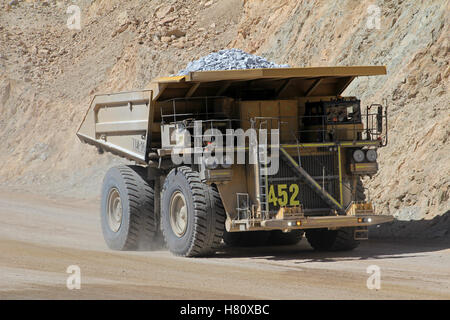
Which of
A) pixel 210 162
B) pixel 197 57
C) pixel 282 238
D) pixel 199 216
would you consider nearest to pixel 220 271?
pixel 199 216

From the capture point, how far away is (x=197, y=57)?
35312 millimetres

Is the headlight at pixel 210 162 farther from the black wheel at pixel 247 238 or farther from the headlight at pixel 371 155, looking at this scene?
the black wheel at pixel 247 238

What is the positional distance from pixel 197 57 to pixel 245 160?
21.5m

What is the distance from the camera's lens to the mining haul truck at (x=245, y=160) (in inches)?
555

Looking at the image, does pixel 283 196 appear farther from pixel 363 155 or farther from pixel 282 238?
pixel 282 238

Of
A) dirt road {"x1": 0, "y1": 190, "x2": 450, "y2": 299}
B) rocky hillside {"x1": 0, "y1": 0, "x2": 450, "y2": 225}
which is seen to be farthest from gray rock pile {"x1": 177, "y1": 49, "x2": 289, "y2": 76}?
rocky hillside {"x1": 0, "y1": 0, "x2": 450, "y2": 225}

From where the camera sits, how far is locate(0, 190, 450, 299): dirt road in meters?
10.6

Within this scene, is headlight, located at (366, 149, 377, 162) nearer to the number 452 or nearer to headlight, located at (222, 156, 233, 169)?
the number 452

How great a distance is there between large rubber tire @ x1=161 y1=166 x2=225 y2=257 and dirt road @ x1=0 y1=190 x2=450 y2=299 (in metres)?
0.24

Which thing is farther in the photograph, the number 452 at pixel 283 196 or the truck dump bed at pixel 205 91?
the truck dump bed at pixel 205 91

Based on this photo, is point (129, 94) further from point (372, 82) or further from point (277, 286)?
point (372, 82)

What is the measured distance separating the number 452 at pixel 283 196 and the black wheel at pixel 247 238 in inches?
97.5

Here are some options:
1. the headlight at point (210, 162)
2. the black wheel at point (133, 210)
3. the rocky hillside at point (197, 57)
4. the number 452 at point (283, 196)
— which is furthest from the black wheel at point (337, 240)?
the black wheel at point (133, 210)
